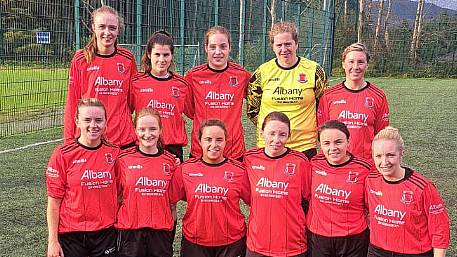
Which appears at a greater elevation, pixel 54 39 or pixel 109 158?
pixel 54 39

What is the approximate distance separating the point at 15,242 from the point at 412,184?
325cm

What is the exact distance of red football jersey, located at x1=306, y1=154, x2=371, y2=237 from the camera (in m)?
3.68

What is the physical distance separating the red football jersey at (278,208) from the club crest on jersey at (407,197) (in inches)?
25.4

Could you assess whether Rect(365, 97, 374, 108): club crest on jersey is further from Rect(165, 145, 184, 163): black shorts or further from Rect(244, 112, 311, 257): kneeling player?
Rect(165, 145, 184, 163): black shorts

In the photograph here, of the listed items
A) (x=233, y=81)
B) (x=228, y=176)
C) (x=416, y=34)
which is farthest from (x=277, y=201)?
(x=416, y=34)

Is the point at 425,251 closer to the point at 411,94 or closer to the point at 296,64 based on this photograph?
the point at 296,64

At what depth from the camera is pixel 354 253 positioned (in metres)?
3.74

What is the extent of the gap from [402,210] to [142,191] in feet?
5.29

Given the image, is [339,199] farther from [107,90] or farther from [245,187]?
[107,90]

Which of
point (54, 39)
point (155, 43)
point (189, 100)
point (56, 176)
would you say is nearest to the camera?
point (56, 176)

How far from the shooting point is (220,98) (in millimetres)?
4445

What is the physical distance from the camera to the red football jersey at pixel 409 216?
3396mm

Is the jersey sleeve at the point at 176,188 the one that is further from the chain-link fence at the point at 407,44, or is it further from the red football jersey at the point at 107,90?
the chain-link fence at the point at 407,44

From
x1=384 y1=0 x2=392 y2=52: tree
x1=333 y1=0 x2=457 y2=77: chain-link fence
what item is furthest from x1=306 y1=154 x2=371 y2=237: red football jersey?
x1=384 y1=0 x2=392 y2=52: tree
